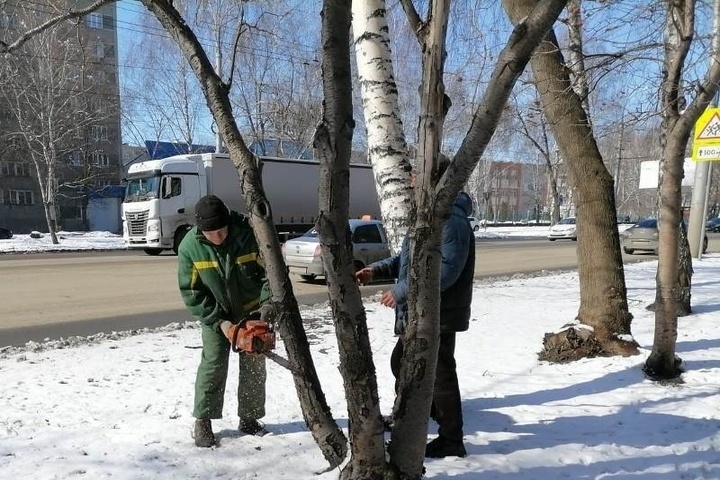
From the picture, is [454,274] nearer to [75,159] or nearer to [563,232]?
[563,232]

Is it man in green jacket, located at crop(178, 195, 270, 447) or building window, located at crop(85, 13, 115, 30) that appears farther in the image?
building window, located at crop(85, 13, 115, 30)

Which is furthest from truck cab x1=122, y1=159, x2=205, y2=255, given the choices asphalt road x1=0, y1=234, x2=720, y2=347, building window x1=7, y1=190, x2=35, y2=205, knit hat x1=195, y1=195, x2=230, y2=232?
building window x1=7, y1=190, x2=35, y2=205

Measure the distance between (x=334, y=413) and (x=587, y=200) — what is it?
3.20m

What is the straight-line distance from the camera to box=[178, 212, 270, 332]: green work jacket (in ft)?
10.5

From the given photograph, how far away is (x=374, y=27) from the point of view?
15.0ft

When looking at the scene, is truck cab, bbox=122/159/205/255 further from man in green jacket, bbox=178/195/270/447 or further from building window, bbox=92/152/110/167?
building window, bbox=92/152/110/167

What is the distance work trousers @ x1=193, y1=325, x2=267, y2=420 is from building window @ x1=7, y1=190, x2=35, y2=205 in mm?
44413

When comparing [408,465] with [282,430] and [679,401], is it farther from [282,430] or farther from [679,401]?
[679,401]

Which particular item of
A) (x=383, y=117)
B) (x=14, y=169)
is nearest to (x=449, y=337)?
(x=383, y=117)

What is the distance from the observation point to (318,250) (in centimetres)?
1191

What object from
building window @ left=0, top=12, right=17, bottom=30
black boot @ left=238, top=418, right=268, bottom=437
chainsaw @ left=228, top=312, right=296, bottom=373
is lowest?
black boot @ left=238, top=418, right=268, bottom=437

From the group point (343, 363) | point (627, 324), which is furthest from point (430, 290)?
point (627, 324)

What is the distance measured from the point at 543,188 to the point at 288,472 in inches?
2775

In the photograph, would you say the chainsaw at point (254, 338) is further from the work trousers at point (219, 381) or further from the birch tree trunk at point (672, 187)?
the birch tree trunk at point (672, 187)
